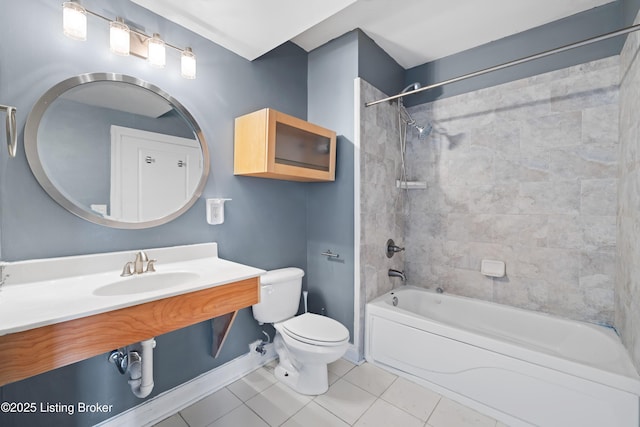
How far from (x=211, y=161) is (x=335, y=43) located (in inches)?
56.7

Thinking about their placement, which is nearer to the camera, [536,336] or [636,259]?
[636,259]

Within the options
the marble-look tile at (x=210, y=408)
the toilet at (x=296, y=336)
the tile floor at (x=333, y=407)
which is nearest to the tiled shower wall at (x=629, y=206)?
the tile floor at (x=333, y=407)

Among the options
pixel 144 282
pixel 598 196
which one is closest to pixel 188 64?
pixel 144 282

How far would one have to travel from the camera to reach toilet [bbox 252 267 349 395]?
64.0 inches

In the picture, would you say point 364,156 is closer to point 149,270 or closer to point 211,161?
point 211,161

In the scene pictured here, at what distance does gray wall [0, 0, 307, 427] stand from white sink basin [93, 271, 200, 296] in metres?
0.23

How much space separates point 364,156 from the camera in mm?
2094

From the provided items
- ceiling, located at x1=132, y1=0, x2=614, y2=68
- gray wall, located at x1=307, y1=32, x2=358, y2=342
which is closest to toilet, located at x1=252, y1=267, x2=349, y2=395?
gray wall, located at x1=307, y1=32, x2=358, y2=342

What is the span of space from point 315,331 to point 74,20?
2004 millimetres

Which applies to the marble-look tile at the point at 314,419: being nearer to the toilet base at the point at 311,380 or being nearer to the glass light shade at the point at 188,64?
the toilet base at the point at 311,380

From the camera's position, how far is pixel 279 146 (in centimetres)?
176

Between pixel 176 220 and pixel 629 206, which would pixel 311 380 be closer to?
pixel 176 220

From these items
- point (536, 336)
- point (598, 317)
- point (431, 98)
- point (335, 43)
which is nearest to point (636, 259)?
point (598, 317)

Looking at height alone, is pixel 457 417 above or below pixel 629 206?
below
